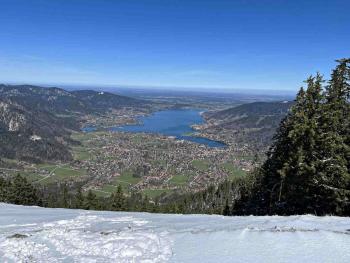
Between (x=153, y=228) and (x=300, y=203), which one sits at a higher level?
(x=153, y=228)

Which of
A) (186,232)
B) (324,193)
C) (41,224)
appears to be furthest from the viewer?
(324,193)

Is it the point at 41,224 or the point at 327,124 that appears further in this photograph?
the point at 327,124

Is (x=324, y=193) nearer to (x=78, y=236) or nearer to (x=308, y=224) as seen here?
(x=308, y=224)

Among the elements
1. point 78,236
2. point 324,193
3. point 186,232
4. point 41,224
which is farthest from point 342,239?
point 324,193

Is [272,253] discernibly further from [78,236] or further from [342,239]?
[78,236]

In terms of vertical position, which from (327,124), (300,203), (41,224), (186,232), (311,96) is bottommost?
(300,203)

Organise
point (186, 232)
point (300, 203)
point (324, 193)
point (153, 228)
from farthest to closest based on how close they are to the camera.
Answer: point (300, 203) < point (324, 193) < point (153, 228) < point (186, 232)

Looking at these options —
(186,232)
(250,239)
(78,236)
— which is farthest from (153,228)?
(250,239)
